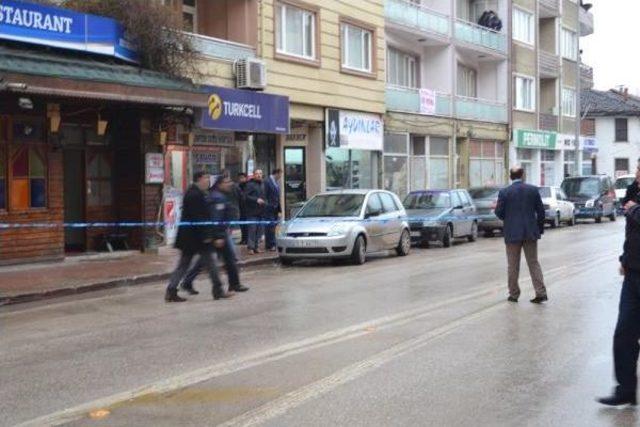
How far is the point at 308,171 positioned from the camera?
985 inches

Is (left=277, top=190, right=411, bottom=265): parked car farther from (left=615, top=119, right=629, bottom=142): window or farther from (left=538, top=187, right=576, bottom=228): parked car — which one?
(left=615, top=119, right=629, bottom=142): window

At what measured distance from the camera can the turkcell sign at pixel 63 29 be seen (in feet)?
47.3

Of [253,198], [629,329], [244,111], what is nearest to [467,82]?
[244,111]

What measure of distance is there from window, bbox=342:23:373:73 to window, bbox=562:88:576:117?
2280 centimetres

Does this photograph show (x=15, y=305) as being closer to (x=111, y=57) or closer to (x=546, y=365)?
(x=111, y=57)

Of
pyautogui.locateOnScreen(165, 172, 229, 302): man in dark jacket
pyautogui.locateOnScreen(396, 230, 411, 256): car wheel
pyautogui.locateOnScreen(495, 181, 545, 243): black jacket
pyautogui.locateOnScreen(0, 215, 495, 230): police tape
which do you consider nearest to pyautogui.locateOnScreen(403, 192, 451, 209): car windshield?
pyautogui.locateOnScreen(0, 215, 495, 230): police tape

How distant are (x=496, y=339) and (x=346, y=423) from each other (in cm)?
334

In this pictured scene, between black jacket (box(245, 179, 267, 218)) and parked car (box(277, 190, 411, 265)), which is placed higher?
black jacket (box(245, 179, 267, 218))

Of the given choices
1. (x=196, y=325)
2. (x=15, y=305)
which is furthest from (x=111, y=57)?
(x=196, y=325)

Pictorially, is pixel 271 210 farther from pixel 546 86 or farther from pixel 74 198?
pixel 546 86

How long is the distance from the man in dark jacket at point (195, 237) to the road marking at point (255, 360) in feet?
9.81

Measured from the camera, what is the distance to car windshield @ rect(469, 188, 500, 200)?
2633cm

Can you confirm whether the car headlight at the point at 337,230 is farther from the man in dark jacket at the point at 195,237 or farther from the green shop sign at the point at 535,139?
the green shop sign at the point at 535,139

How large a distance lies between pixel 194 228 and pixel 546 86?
3831cm
